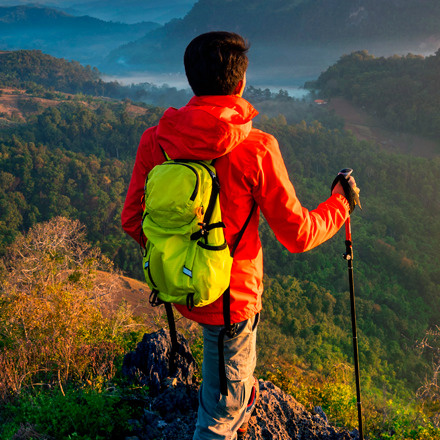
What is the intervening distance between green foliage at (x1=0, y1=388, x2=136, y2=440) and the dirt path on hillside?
52.1 metres

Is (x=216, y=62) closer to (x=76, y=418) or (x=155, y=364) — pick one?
(x=76, y=418)

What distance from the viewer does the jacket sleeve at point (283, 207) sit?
1.61 metres

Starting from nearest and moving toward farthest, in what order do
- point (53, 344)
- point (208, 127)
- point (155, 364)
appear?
point (208, 127) → point (155, 364) → point (53, 344)

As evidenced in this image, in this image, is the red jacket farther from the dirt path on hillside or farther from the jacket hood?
the dirt path on hillside

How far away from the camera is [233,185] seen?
5.40 feet

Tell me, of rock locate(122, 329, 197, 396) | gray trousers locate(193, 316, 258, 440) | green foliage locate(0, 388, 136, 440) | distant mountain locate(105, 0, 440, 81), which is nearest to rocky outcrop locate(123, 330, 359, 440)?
rock locate(122, 329, 197, 396)

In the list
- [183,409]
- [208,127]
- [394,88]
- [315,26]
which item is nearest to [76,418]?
[183,409]

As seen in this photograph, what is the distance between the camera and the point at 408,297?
953 inches

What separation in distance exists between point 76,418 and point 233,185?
6.69 ft

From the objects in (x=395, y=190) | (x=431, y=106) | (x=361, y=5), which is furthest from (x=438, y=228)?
(x=361, y=5)

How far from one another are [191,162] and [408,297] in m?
26.0

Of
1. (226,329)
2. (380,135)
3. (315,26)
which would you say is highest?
(315,26)

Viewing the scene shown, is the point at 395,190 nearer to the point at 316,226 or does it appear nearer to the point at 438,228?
the point at 438,228

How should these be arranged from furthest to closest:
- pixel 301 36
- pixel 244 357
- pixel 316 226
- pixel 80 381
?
pixel 301 36, pixel 80 381, pixel 244 357, pixel 316 226
